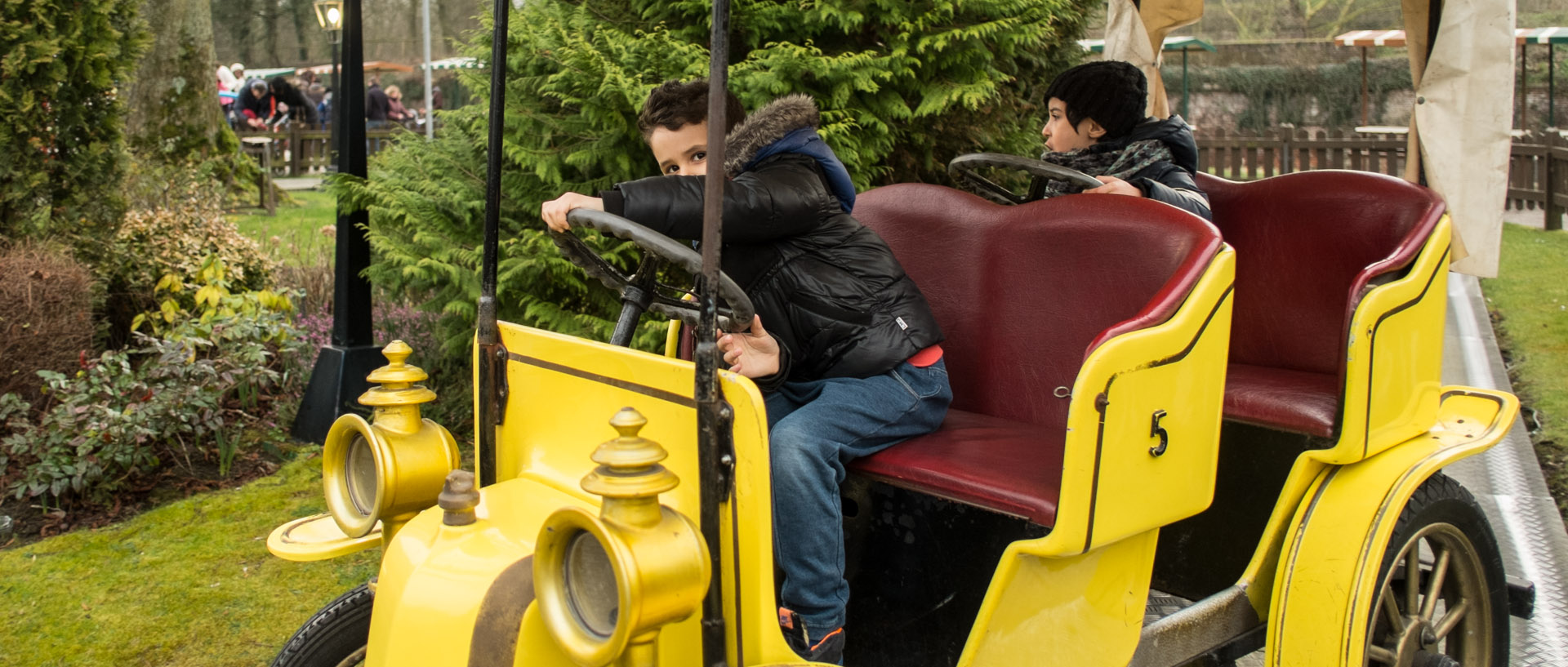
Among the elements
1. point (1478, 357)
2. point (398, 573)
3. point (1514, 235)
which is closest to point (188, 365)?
point (398, 573)

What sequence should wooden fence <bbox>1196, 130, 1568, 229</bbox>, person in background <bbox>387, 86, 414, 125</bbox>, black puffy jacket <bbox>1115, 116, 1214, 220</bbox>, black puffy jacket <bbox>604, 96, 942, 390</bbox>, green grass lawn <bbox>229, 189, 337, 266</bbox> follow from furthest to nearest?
person in background <bbox>387, 86, 414, 125</bbox> < wooden fence <bbox>1196, 130, 1568, 229</bbox> < green grass lawn <bbox>229, 189, 337, 266</bbox> < black puffy jacket <bbox>1115, 116, 1214, 220</bbox> < black puffy jacket <bbox>604, 96, 942, 390</bbox>

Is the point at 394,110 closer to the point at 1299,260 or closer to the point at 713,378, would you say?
the point at 1299,260

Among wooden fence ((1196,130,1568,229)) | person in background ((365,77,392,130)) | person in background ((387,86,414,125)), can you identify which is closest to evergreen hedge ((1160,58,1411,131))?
wooden fence ((1196,130,1568,229))

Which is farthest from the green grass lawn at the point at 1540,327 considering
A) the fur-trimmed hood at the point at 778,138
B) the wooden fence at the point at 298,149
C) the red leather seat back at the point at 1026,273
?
the wooden fence at the point at 298,149

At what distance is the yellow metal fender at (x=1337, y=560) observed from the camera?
2.44 m

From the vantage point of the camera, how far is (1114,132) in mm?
3561

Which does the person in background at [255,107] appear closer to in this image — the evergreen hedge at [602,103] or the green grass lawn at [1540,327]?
the evergreen hedge at [602,103]

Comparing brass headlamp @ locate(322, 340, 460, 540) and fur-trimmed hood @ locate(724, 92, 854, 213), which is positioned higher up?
fur-trimmed hood @ locate(724, 92, 854, 213)

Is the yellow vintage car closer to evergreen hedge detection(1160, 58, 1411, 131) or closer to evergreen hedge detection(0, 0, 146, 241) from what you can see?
evergreen hedge detection(0, 0, 146, 241)


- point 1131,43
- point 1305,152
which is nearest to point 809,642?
point 1131,43

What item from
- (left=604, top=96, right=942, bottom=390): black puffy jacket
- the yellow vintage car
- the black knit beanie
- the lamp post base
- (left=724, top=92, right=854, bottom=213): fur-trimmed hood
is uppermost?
the black knit beanie

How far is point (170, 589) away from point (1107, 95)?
3.26 m

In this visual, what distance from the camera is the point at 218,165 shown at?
11273 mm

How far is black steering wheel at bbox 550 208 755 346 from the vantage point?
6.02 ft
